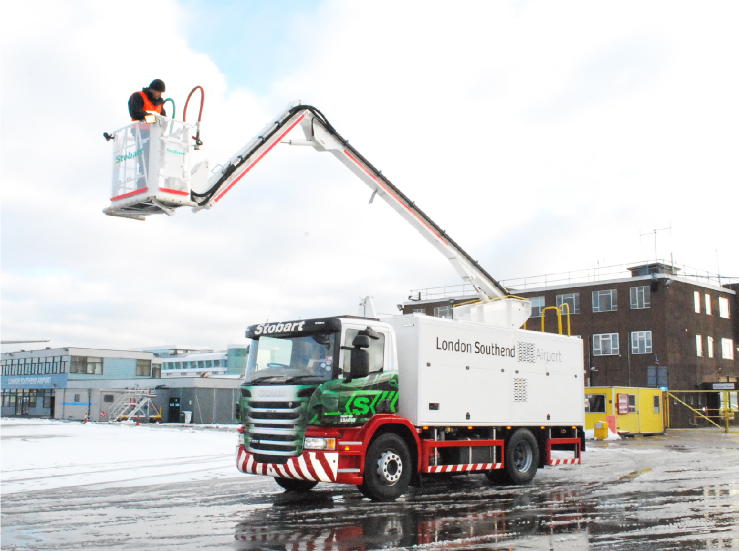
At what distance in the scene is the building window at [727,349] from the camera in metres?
55.3

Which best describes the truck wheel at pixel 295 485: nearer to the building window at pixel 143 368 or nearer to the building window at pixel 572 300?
the building window at pixel 572 300

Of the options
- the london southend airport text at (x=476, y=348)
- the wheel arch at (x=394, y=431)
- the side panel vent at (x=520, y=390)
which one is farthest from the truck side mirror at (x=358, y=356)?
the side panel vent at (x=520, y=390)

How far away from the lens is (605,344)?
52.6 meters

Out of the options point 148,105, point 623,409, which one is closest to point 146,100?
point 148,105

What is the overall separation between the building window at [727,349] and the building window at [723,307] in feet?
6.27

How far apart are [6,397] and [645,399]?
2399 inches

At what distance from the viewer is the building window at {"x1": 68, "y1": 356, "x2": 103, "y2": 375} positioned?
216 ft

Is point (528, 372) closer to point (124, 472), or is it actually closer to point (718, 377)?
point (124, 472)

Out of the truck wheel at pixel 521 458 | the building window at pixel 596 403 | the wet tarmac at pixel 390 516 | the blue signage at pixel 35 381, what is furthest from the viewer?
the blue signage at pixel 35 381

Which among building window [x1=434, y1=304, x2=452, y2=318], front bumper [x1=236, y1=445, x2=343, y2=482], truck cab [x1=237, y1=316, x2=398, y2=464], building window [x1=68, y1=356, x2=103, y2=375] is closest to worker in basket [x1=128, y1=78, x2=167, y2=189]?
truck cab [x1=237, y1=316, x2=398, y2=464]

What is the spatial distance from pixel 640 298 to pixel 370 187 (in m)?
39.8

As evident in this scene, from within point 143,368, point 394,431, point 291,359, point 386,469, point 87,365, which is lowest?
point 386,469

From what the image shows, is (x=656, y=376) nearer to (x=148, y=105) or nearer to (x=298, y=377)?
(x=298, y=377)

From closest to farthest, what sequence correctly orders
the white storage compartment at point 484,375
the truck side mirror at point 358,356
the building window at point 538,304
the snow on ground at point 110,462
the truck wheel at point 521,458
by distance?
the truck side mirror at point 358,356 → the white storage compartment at point 484,375 → the truck wheel at point 521,458 → the snow on ground at point 110,462 → the building window at point 538,304
